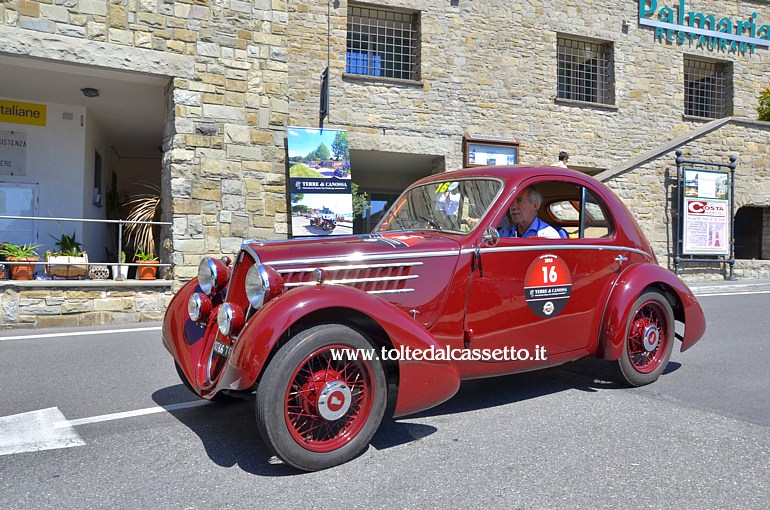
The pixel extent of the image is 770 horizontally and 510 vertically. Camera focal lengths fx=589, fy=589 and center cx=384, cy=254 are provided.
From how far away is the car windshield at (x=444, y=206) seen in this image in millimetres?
3934

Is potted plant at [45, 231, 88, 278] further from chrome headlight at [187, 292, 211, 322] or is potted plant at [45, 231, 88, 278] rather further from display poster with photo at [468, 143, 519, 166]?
display poster with photo at [468, 143, 519, 166]

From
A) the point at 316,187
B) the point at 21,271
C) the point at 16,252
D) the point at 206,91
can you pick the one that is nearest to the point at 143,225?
the point at 16,252

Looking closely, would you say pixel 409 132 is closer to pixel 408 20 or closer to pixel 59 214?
pixel 408 20

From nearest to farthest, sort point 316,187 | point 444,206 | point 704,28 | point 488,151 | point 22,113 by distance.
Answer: point 444,206 < point 22,113 < point 316,187 < point 488,151 < point 704,28

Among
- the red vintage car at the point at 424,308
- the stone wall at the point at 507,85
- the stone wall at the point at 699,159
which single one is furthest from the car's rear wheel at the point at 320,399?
the stone wall at the point at 699,159

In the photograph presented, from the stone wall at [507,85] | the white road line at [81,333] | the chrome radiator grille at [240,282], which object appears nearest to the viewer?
the chrome radiator grille at [240,282]

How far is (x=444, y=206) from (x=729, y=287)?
36.6 ft

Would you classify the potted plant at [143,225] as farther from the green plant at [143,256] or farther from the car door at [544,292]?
the car door at [544,292]

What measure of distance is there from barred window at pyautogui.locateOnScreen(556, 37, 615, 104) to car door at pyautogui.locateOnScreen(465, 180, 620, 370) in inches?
508

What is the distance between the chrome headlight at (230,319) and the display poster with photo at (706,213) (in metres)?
13.8

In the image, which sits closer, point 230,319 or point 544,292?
point 230,319

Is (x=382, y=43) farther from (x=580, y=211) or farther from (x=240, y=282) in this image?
(x=240, y=282)

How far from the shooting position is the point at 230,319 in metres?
3.10

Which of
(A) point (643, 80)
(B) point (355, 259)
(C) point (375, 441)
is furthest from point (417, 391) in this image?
(A) point (643, 80)
